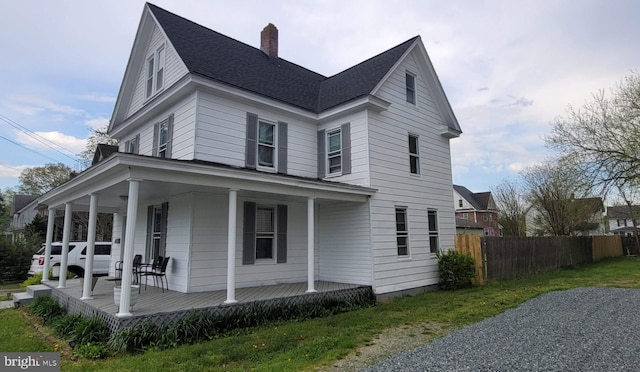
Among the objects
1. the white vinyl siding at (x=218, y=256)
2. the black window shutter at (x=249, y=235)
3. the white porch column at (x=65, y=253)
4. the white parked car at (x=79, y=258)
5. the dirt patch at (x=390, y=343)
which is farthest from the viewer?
the white parked car at (x=79, y=258)

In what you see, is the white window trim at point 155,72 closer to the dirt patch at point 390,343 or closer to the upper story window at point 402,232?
the upper story window at point 402,232

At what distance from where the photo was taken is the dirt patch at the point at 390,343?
487 cm

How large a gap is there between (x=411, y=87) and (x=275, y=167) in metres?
5.98

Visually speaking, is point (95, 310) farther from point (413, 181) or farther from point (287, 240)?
point (413, 181)

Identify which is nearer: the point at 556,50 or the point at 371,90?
the point at 371,90

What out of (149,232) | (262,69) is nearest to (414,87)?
(262,69)

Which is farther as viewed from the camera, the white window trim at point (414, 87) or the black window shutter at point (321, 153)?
the white window trim at point (414, 87)

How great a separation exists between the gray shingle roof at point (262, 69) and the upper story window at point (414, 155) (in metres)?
2.59

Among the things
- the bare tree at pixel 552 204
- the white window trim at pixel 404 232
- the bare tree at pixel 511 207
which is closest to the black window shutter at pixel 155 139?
the white window trim at pixel 404 232

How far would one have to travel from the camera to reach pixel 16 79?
16281 millimetres

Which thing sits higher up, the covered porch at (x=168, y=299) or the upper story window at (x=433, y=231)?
the upper story window at (x=433, y=231)

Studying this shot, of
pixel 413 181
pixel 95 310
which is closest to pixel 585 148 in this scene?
pixel 413 181

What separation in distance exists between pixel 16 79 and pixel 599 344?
73.0 ft

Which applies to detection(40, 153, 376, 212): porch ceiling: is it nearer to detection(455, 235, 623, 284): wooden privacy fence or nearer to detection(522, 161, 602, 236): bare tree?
detection(455, 235, 623, 284): wooden privacy fence
